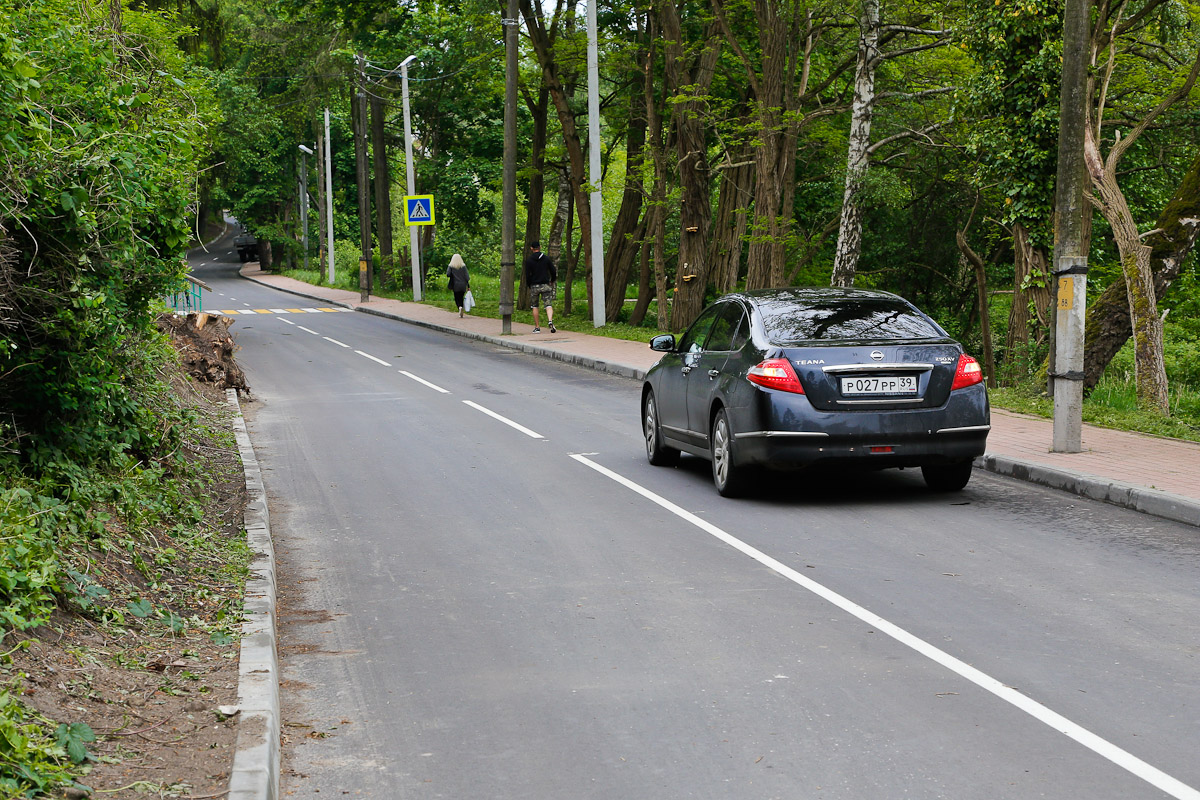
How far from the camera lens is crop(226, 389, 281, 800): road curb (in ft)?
14.0

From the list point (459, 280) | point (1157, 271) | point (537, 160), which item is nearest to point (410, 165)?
point (459, 280)

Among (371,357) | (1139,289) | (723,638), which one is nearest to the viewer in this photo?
(723,638)

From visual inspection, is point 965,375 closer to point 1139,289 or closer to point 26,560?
point 26,560

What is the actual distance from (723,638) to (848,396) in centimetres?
366

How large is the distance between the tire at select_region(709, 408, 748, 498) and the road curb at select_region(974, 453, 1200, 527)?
2.63m

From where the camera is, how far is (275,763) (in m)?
4.61

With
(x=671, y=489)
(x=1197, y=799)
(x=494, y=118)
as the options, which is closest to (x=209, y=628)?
(x=1197, y=799)

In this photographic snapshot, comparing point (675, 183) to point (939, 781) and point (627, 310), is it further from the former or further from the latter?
point (939, 781)

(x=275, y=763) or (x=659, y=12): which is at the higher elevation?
(x=659, y=12)

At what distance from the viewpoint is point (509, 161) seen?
30891mm

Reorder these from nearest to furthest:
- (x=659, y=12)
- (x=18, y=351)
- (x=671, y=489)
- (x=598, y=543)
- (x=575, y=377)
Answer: (x=18, y=351)
(x=598, y=543)
(x=671, y=489)
(x=575, y=377)
(x=659, y=12)

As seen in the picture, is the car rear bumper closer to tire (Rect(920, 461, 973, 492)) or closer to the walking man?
tire (Rect(920, 461, 973, 492))

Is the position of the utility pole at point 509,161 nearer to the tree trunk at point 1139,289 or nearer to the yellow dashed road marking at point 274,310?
the yellow dashed road marking at point 274,310

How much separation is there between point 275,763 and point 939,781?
2354mm
